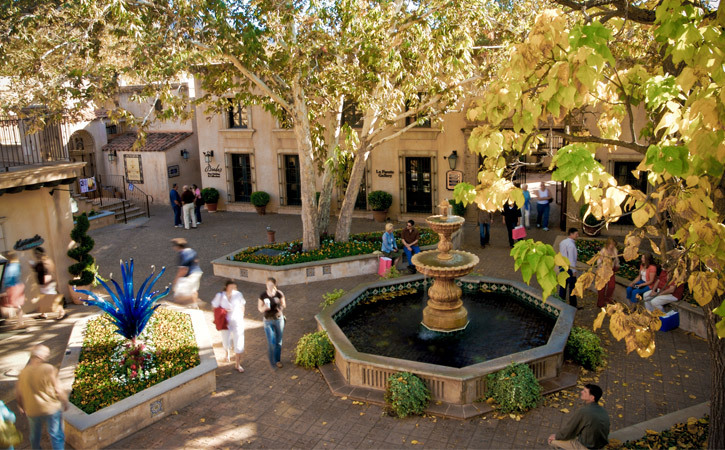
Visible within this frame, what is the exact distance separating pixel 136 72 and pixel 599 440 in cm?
1051

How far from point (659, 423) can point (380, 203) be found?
15343mm

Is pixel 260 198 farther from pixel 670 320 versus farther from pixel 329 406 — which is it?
pixel 670 320

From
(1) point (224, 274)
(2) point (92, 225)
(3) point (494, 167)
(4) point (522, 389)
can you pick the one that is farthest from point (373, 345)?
(2) point (92, 225)

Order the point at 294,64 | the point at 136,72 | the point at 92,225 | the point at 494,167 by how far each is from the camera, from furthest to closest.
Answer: the point at 92,225, the point at 294,64, the point at 136,72, the point at 494,167

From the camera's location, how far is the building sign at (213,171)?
83.4ft

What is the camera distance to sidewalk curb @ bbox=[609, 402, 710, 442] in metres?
7.19

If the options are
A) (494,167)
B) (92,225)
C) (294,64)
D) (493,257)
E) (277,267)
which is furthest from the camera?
(92,225)

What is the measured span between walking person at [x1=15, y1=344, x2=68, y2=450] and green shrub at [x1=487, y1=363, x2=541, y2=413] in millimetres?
5746

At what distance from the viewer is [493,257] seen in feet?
55.9

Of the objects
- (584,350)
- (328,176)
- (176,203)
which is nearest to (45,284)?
(328,176)

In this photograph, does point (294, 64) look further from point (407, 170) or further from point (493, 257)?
point (407, 170)

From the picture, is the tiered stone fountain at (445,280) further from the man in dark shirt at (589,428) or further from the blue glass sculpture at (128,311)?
the blue glass sculpture at (128,311)

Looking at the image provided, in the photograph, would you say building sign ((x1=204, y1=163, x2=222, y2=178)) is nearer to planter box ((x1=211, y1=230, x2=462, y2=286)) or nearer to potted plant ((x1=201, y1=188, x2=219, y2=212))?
potted plant ((x1=201, y1=188, x2=219, y2=212))

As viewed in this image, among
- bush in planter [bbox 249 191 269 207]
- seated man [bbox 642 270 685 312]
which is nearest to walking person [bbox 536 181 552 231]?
seated man [bbox 642 270 685 312]
